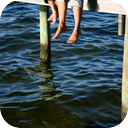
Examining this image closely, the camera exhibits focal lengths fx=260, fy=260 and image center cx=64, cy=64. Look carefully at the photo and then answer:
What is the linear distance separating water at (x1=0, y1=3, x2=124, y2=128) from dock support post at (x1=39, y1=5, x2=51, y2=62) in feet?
0.86

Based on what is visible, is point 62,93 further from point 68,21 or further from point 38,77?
point 68,21

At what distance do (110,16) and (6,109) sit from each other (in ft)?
25.2

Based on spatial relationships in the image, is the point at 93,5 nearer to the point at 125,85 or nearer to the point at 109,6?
the point at 109,6

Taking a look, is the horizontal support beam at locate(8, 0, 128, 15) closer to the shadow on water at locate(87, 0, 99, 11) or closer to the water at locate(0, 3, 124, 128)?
the shadow on water at locate(87, 0, 99, 11)

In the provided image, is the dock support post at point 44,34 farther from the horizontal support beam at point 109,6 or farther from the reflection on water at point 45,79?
the horizontal support beam at point 109,6

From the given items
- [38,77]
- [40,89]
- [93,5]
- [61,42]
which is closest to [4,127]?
[40,89]

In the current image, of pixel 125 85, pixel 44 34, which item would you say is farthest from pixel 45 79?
pixel 125 85

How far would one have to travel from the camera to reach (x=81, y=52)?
25.9 ft

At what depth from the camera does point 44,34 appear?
6.60 metres

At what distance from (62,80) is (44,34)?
126cm

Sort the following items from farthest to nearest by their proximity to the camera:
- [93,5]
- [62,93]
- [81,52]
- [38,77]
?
[81,52] < [38,77] < [62,93] < [93,5]

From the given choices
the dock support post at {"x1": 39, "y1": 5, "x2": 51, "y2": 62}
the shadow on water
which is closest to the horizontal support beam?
the shadow on water

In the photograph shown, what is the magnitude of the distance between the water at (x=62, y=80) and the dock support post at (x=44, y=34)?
0.26m

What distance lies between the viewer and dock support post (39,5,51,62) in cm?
628
